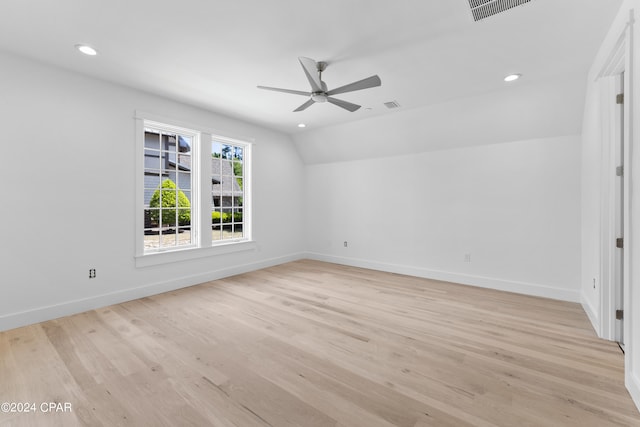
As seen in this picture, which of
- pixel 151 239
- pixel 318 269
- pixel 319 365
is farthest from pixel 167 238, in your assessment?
pixel 319 365

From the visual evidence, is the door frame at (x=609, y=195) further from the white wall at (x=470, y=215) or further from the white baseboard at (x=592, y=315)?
the white wall at (x=470, y=215)

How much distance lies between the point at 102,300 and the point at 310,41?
378cm

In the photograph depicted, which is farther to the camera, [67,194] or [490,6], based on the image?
[67,194]

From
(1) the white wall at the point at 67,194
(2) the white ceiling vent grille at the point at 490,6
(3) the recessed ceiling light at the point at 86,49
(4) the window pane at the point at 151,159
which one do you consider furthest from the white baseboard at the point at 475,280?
(3) the recessed ceiling light at the point at 86,49

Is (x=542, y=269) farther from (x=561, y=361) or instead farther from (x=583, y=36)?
(x=583, y=36)

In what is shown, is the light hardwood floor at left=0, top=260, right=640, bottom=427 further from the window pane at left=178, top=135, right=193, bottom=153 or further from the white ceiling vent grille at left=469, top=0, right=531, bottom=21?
the white ceiling vent grille at left=469, top=0, right=531, bottom=21

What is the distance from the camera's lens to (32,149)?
9.36 feet

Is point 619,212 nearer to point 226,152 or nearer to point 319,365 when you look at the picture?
point 319,365

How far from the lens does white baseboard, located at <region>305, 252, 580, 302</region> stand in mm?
3615

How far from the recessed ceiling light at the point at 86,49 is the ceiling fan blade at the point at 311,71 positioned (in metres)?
2.09

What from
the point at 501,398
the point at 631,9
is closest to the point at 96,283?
the point at 501,398

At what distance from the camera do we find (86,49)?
2.63 meters

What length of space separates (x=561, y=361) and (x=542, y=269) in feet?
6.51

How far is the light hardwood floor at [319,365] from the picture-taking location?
5.36ft
